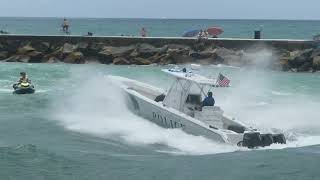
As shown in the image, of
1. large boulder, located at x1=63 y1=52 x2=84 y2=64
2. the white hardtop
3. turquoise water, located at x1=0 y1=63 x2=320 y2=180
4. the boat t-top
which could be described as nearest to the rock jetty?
large boulder, located at x1=63 y1=52 x2=84 y2=64

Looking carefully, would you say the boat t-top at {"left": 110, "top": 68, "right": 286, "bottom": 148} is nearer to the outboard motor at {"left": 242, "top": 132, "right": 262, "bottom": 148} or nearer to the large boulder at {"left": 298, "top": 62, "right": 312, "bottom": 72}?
the outboard motor at {"left": 242, "top": 132, "right": 262, "bottom": 148}

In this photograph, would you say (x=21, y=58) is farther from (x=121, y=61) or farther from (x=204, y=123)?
(x=204, y=123)

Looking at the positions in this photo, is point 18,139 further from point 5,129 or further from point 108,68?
point 108,68

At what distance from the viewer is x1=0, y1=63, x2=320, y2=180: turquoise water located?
46.8 feet

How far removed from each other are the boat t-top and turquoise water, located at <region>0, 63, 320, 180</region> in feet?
0.76

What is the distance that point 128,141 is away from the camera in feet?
58.6

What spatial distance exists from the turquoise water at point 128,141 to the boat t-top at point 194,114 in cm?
23

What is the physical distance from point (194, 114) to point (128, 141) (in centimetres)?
190

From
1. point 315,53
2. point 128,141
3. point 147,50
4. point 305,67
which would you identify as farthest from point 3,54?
point 128,141

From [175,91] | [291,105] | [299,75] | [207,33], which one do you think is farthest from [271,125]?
[207,33]

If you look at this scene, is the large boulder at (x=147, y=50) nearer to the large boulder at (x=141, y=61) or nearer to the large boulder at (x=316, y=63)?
the large boulder at (x=141, y=61)

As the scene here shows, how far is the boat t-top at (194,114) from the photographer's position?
16266 millimetres

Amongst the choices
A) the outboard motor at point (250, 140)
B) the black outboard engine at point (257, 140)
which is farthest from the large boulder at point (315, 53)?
the outboard motor at point (250, 140)

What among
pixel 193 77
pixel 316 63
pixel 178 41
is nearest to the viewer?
pixel 193 77
